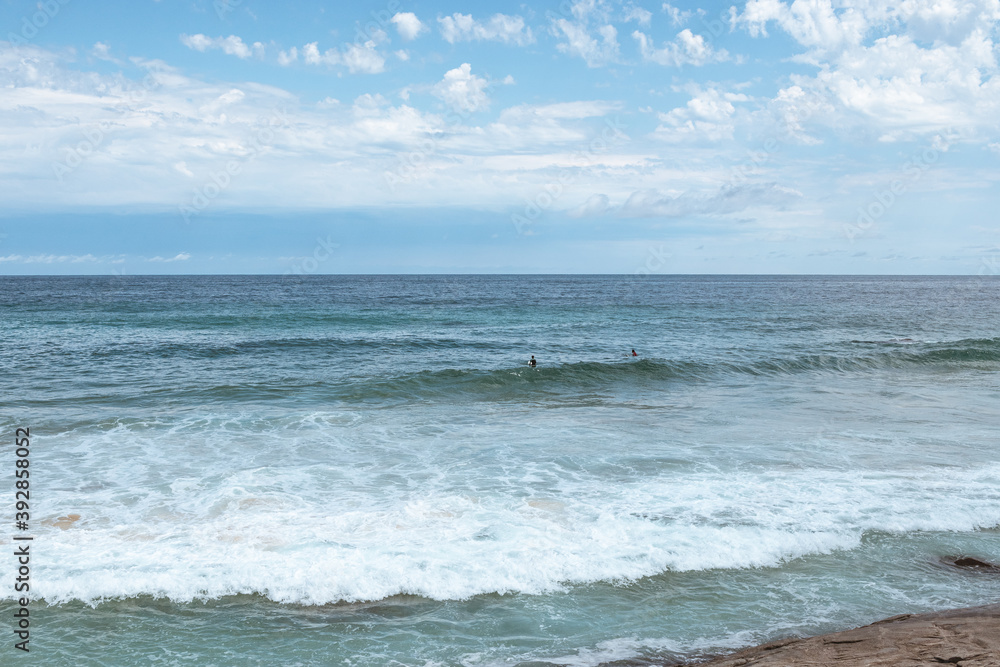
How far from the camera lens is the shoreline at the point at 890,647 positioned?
5.61 metres

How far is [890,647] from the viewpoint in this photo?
5926 mm

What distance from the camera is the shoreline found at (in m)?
5.61

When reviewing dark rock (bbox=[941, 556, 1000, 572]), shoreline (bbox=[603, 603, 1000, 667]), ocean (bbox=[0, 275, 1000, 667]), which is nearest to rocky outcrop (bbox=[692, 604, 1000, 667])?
shoreline (bbox=[603, 603, 1000, 667])

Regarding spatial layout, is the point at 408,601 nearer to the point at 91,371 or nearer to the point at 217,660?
the point at 217,660

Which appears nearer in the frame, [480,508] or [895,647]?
[895,647]

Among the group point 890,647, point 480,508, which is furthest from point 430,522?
point 890,647

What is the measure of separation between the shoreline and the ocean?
0.50 meters

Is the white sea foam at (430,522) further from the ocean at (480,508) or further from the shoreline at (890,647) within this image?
the shoreline at (890,647)

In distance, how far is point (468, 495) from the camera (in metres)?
11.3

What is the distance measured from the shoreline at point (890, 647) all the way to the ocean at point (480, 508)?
1.64ft

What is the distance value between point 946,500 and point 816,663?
6976 millimetres

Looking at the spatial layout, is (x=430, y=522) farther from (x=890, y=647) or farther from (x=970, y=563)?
(x=970, y=563)

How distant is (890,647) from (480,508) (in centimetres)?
612

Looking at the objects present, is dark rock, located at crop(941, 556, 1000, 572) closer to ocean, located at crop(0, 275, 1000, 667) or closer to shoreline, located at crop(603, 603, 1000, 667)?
ocean, located at crop(0, 275, 1000, 667)
